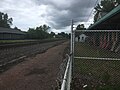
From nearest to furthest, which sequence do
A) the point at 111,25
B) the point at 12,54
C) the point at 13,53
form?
the point at 12,54 → the point at 13,53 → the point at 111,25

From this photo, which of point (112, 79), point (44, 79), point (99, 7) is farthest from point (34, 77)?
point (99, 7)

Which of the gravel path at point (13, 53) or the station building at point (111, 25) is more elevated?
the station building at point (111, 25)

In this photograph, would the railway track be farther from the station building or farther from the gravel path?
the station building

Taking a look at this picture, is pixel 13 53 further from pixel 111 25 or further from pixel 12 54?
pixel 111 25

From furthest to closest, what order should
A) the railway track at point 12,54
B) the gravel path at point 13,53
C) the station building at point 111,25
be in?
the gravel path at point 13,53 → the railway track at point 12,54 → the station building at point 111,25

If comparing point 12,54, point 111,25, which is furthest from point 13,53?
point 111,25

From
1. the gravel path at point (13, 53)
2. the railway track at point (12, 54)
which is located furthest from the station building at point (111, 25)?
the gravel path at point (13, 53)

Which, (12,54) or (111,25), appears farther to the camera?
(111,25)

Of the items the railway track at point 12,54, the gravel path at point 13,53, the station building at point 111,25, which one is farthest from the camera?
the gravel path at point 13,53

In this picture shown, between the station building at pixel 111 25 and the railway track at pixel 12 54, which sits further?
the railway track at pixel 12 54

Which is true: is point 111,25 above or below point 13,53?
above

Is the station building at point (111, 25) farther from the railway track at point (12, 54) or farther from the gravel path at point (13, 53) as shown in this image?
the gravel path at point (13, 53)

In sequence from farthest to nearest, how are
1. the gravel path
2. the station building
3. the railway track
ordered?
the gravel path
the railway track
the station building

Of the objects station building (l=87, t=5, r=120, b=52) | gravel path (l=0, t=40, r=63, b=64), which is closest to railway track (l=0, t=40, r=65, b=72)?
gravel path (l=0, t=40, r=63, b=64)
